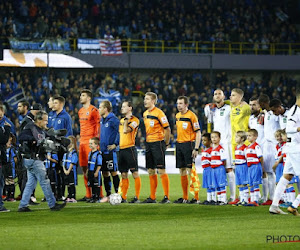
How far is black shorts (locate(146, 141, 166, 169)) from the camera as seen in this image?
14.2 meters

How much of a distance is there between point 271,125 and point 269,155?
59 cm

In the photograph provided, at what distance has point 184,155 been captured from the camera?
14.2 metres

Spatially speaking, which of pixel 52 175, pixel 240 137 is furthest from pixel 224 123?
pixel 52 175

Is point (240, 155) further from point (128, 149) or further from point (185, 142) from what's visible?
point (128, 149)

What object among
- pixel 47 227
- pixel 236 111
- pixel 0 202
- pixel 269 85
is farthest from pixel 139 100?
pixel 47 227

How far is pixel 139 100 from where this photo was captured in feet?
106

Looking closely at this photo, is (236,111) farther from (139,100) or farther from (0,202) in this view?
(139,100)

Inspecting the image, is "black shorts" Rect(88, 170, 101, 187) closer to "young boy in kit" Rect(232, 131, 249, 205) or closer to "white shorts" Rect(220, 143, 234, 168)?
"white shorts" Rect(220, 143, 234, 168)

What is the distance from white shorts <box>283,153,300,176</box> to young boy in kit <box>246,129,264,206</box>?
83.6 inches

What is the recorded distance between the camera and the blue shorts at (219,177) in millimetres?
13733

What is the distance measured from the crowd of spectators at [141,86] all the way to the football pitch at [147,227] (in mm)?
13255

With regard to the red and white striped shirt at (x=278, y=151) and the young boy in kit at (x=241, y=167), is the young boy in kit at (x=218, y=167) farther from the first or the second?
the red and white striped shirt at (x=278, y=151)

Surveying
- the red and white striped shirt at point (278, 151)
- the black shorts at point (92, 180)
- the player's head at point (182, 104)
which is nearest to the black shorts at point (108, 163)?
the black shorts at point (92, 180)

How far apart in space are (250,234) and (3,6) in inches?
1088
